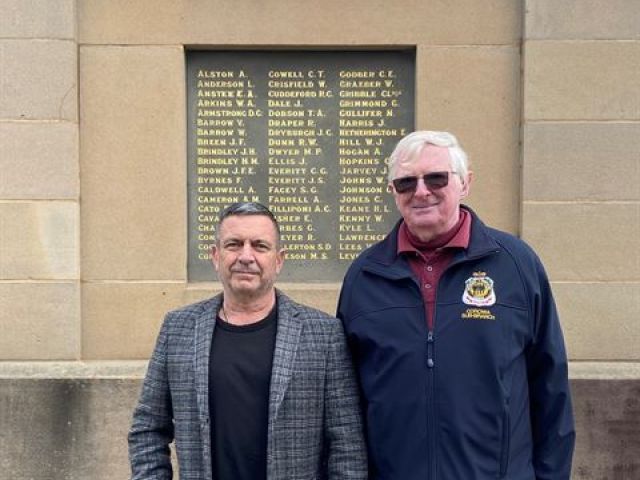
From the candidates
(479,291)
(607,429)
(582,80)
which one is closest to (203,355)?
(479,291)

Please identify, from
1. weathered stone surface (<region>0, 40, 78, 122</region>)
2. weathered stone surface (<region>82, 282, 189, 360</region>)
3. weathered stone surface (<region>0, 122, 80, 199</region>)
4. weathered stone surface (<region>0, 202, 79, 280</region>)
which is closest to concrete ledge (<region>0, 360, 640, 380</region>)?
weathered stone surface (<region>82, 282, 189, 360</region>)

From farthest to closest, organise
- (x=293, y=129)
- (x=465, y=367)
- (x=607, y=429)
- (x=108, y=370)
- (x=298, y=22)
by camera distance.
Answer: (x=293, y=129) → (x=298, y=22) → (x=108, y=370) → (x=607, y=429) → (x=465, y=367)

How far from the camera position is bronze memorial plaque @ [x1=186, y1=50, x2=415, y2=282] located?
544 cm

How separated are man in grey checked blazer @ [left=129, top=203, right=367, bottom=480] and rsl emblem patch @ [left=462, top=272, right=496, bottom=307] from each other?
1.55 ft

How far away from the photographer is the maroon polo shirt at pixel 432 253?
8.75ft

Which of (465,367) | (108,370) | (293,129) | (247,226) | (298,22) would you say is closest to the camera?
(465,367)

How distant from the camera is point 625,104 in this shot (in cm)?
517

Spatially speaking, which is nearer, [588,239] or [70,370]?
[70,370]

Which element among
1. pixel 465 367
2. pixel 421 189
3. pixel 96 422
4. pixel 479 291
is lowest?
pixel 96 422

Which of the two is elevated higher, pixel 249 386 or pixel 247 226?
pixel 247 226

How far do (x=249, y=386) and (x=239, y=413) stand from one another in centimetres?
10

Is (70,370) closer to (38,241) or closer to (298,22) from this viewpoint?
(38,241)

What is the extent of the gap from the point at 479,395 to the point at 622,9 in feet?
11.9

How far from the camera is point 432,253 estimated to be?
271 centimetres
